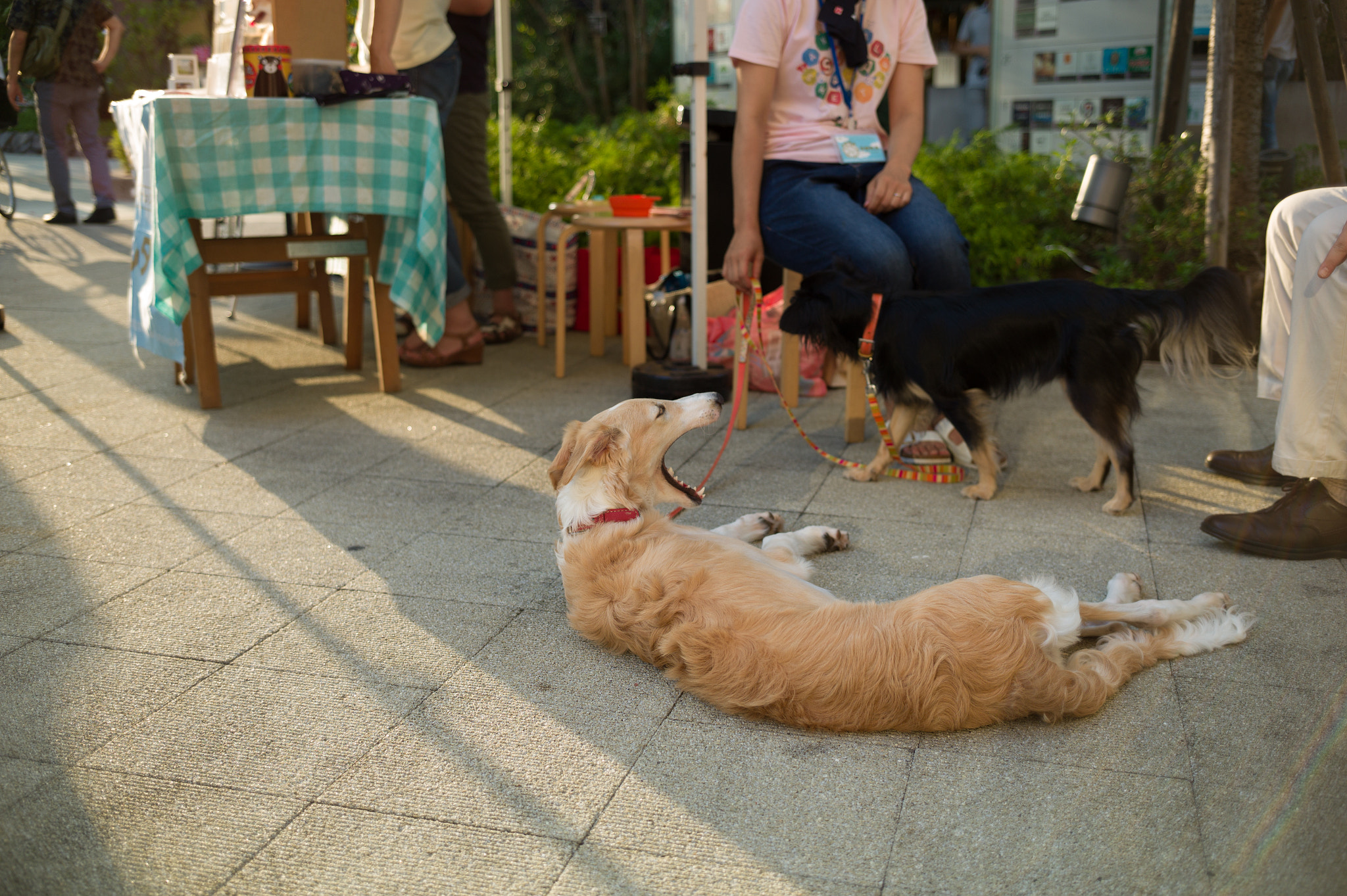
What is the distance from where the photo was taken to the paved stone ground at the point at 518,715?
67.4 inches

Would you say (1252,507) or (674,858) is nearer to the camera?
(674,858)

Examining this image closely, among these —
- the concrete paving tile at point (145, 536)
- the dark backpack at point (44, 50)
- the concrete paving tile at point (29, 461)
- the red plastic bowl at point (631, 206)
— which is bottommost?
the concrete paving tile at point (145, 536)

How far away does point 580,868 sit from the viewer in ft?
5.58

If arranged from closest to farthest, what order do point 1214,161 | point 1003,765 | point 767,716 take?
point 1003,765
point 767,716
point 1214,161

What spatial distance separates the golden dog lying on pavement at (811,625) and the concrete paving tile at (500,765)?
0.23m

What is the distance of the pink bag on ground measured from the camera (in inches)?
191

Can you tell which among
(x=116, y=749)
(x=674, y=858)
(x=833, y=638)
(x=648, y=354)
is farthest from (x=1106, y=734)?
(x=648, y=354)

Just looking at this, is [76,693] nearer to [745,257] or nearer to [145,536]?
[145,536]

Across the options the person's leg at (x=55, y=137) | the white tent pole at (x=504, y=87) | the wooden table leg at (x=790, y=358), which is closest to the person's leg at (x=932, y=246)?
the wooden table leg at (x=790, y=358)

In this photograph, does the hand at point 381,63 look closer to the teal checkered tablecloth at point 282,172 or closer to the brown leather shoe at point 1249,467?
the teal checkered tablecloth at point 282,172

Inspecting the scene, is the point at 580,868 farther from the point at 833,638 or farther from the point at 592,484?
the point at 592,484

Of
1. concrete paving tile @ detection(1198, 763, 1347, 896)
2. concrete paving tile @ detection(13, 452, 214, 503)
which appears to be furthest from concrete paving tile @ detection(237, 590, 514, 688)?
concrete paving tile @ detection(1198, 763, 1347, 896)

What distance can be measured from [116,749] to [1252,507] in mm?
3263

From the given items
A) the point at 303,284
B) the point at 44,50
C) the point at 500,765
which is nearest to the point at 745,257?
the point at 500,765
